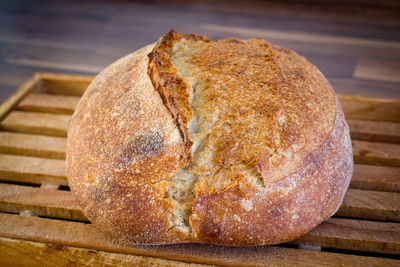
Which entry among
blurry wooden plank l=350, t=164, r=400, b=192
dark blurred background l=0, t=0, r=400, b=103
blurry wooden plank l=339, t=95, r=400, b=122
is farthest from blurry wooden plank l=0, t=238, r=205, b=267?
dark blurred background l=0, t=0, r=400, b=103

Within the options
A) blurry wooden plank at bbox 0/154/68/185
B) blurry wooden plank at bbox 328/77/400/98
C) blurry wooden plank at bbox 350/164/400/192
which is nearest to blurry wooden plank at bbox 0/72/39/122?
blurry wooden plank at bbox 0/154/68/185

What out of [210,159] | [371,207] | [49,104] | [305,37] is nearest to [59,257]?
[210,159]

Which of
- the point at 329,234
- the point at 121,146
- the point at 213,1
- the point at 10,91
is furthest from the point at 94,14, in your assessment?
the point at 329,234

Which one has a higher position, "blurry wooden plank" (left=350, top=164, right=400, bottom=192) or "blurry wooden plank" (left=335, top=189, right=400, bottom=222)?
"blurry wooden plank" (left=350, top=164, right=400, bottom=192)

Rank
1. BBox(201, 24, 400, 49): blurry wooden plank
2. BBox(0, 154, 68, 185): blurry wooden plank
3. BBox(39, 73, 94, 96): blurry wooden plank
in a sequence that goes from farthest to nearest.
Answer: BBox(201, 24, 400, 49): blurry wooden plank → BBox(39, 73, 94, 96): blurry wooden plank → BBox(0, 154, 68, 185): blurry wooden plank

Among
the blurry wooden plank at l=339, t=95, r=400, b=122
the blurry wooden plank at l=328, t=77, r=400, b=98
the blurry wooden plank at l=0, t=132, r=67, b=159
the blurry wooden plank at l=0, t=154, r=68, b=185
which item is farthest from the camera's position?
the blurry wooden plank at l=328, t=77, r=400, b=98

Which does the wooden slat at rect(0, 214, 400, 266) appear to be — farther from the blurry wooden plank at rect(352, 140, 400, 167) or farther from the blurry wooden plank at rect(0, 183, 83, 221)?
the blurry wooden plank at rect(352, 140, 400, 167)

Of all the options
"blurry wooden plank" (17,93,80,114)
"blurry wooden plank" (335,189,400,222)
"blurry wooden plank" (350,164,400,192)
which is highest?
"blurry wooden plank" (17,93,80,114)

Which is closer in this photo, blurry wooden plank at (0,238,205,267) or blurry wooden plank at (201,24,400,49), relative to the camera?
blurry wooden plank at (0,238,205,267)

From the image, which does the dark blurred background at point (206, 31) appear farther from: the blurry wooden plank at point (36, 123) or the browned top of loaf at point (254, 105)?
the browned top of loaf at point (254, 105)
